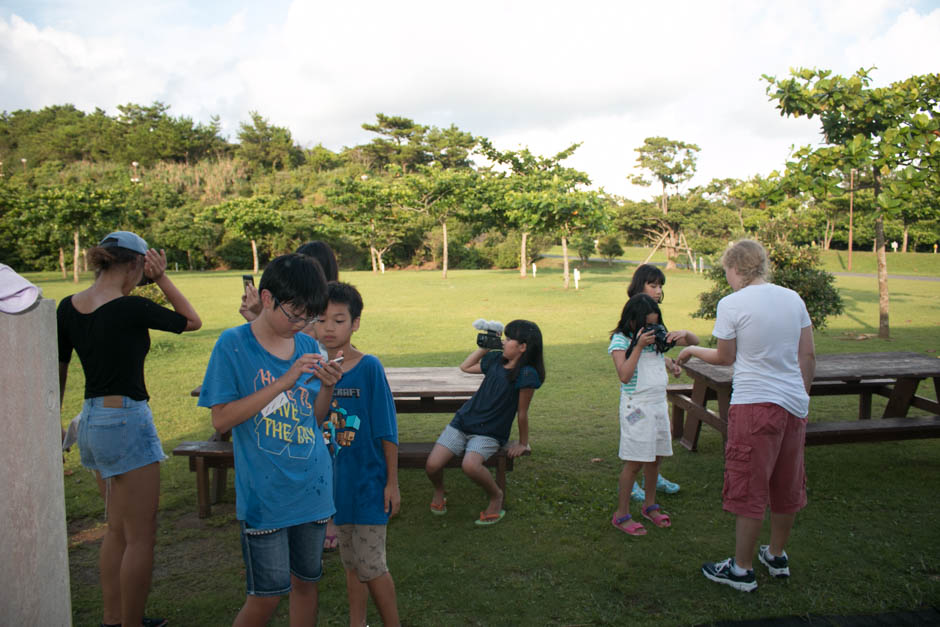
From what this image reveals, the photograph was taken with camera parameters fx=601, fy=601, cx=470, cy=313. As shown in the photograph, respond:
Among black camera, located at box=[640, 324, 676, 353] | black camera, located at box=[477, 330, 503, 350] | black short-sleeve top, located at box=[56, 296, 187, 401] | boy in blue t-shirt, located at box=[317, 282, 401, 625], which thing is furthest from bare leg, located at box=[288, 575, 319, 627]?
black camera, located at box=[640, 324, 676, 353]

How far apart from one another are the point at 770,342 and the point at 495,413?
1787mm

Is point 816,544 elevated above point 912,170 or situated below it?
below

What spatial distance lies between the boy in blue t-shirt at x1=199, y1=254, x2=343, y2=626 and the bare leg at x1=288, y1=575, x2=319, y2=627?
0.39 ft

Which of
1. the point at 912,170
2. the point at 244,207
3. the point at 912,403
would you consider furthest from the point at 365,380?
the point at 244,207

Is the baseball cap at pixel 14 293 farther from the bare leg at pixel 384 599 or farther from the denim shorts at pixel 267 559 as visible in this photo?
the bare leg at pixel 384 599

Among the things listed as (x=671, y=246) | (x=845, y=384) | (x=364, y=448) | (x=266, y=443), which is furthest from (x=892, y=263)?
(x=266, y=443)

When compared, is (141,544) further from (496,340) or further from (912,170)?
(912,170)

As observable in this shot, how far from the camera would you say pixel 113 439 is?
8.57 feet

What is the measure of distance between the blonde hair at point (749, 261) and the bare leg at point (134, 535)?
3.11 metres

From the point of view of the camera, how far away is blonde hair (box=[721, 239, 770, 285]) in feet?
10.8

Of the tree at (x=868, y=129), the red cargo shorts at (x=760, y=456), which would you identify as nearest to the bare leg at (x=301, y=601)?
the red cargo shorts at (x=760, y=456)

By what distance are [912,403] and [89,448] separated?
21.3 feet

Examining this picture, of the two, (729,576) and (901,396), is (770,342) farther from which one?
(901,396)

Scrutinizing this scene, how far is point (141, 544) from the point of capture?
2.65 metres
